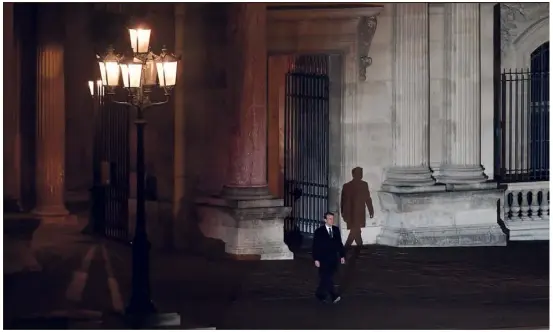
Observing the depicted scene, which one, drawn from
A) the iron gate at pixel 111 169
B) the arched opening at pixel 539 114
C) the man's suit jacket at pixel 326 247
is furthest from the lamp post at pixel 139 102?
the arched opening at pixel 539 114

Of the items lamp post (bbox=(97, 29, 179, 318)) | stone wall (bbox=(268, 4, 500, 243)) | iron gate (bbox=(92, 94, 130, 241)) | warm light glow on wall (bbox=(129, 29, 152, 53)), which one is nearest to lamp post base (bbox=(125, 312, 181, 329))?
lamp post (bbox=(97, 29, 179, 318))

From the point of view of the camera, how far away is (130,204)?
25688mm

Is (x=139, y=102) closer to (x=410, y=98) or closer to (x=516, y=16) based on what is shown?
(x=410, y=98)

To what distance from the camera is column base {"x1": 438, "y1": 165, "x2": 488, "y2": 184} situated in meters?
26.4

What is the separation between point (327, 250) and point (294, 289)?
1583mm

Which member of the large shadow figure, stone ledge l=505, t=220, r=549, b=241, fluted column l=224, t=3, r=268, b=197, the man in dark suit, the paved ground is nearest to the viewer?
the paved ground

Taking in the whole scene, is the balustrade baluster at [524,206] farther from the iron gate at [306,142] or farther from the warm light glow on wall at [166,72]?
the warm light glow on wall at [166,72]

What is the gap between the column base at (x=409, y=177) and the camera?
2617cm

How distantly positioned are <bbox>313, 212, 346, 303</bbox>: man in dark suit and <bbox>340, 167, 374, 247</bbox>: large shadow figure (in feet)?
16.9

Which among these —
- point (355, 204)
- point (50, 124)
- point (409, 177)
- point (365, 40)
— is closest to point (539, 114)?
point (409, 177)

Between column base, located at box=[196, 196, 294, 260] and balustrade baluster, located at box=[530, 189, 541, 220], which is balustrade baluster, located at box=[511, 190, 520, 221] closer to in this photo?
balustrade baluster, located at box=[530, 189, 541, 220]

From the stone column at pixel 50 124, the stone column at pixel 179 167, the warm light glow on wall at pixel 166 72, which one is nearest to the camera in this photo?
the warm light glow on wall at pixel 166 72

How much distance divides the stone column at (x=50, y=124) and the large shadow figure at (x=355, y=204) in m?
5.12

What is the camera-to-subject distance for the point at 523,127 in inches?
1079
